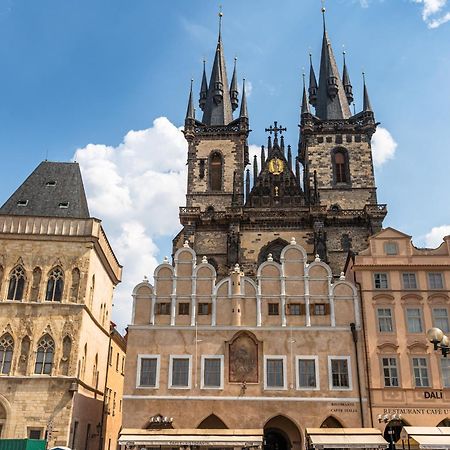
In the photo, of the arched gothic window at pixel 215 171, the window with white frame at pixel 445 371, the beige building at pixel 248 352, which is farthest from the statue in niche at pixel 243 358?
the arched gothic window at pixel 215 171

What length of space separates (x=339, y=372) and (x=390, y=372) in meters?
2.45

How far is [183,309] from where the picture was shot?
27359 mm

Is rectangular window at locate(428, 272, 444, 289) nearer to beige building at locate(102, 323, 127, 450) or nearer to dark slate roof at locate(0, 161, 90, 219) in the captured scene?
dark slate roof at locate(0, 161, 90, 219)

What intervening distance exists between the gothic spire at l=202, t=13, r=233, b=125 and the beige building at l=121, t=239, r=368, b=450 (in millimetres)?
31005

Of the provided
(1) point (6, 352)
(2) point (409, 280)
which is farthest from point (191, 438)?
(2) point (409, 280)

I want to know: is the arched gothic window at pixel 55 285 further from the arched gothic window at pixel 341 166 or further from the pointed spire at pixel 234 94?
the pointed spire at pixel 234 94

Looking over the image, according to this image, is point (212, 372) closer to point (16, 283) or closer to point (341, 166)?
point (16, 283)

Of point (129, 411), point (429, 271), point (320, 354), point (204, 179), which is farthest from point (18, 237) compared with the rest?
point (204, 179)

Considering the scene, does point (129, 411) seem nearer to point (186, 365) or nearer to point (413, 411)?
point (186, 365)

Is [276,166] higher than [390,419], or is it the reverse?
[276,166]

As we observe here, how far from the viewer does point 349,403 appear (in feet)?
83.3

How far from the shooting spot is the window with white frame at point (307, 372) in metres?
25.8

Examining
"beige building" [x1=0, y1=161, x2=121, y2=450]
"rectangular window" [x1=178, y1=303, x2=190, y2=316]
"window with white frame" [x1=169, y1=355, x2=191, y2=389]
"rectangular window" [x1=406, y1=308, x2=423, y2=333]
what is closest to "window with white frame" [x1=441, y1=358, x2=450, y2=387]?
"rectangular window" [x1=406, y1=308, x2=423, y2=333]

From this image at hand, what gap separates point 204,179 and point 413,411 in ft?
106
